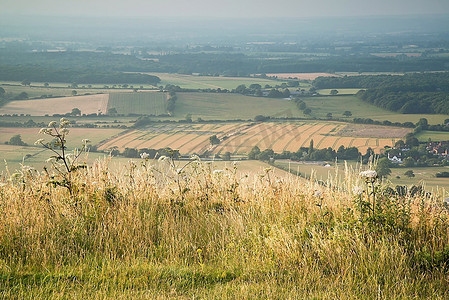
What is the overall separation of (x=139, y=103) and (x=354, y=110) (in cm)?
2845

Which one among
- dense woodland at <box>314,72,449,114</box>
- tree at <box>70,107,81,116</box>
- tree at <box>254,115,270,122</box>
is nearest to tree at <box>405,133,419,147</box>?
dense woodland at <box>314,72,449,114</box>

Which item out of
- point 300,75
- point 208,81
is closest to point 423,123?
point 208,81

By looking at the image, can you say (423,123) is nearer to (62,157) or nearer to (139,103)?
(139,103)

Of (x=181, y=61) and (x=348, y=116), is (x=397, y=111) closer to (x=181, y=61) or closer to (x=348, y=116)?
(x=348, y=116)

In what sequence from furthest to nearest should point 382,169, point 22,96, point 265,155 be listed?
point 22,96 → point 265,155 → point 382,169

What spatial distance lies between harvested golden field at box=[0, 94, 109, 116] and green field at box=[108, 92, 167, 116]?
155 cm

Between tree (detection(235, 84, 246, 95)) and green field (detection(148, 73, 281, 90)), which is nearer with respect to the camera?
tree (detection(235, 84, 246, 95))

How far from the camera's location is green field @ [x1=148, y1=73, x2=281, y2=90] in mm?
80375

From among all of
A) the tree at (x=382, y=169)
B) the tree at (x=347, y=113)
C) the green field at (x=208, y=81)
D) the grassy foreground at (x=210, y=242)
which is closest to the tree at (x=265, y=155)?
the tree at (x=382, y=169)

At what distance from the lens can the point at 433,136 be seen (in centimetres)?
4275

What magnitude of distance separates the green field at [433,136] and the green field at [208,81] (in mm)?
39130

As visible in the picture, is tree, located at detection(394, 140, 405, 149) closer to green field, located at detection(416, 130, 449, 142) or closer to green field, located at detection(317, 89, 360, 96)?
green field, located at detection(416, 130, 449, 142)

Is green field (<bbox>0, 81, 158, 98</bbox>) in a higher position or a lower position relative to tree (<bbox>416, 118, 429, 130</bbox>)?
higher

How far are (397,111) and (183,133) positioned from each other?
88.2 ft
